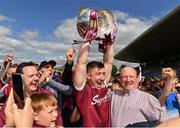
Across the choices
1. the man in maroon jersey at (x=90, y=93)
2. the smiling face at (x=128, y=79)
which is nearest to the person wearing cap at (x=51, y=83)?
the man in maroon jersey at (x=90, y=93)

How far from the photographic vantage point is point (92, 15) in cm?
488

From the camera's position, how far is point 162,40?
57.6 metres

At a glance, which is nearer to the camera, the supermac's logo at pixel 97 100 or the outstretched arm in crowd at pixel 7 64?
the supermac's logo at pixel 97 100

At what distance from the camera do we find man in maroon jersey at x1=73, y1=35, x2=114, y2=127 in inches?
186

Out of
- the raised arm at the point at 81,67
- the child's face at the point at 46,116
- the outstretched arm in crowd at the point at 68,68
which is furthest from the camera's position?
the outstretched arm in crowd at the point at 68,68

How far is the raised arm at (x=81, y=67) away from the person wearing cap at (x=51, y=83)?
0.97m

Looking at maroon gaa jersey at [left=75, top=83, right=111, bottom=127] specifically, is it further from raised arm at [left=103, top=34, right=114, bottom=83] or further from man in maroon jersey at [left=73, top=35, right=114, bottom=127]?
raised arm at [left=103, top=34, right=114, bottom=83]

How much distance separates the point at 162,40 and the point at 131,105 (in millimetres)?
53782

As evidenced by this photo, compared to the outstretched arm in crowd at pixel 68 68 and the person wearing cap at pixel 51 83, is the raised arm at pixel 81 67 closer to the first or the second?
the outstretched arm in crowd at pixel 68 68

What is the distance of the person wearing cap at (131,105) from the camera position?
4.68 m

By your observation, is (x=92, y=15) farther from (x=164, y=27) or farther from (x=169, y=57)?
(x=169, y=57)

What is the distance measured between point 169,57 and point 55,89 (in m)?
59.8

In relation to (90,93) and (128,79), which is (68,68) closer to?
(90,93)

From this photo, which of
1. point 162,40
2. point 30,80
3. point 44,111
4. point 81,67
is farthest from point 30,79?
point 162,40
